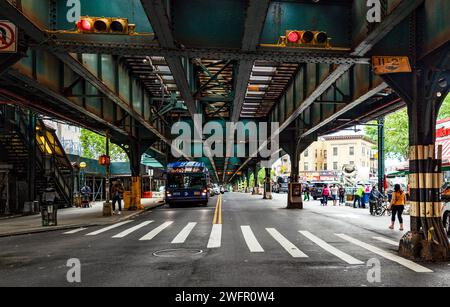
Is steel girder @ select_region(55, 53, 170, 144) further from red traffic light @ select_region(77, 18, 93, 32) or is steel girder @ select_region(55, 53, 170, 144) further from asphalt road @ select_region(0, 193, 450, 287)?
asphalt road @ select_region(0, 193, 450, 287)

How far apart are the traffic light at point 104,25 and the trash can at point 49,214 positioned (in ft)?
38.2

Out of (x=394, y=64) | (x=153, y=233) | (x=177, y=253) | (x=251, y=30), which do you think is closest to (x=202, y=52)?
(x=251, y=30)

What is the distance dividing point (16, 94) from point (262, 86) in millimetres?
11396

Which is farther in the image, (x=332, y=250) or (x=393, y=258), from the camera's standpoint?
(x=332, y=250)

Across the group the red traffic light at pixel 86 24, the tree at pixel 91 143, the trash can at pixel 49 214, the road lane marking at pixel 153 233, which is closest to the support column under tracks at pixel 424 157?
the red traffic light at pixel 86 24

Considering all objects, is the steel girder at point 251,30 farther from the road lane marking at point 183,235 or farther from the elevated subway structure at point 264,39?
the road lane marking at point 183,235

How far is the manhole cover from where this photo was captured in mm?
10763

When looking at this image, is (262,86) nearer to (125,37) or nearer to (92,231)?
(92,231)

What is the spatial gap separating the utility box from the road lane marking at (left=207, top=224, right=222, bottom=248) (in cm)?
1326

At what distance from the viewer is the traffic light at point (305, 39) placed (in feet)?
32.1

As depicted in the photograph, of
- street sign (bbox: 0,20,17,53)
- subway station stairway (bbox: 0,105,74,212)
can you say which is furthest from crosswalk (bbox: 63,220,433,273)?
subway station stairway (bbox: 0,105,74,212)

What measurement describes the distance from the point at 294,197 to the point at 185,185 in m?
8.77

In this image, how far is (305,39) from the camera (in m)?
9.79

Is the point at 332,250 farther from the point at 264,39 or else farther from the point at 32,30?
the point at 32,30
